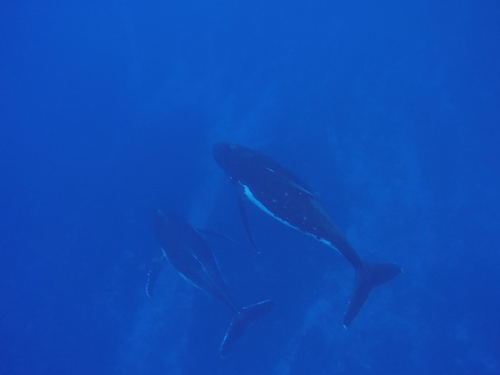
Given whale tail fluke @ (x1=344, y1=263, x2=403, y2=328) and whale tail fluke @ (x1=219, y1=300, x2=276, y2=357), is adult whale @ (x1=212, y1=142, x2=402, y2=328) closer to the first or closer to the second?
whale tail fluke @ (x1=344, y1=263, x2=403, y2=328)

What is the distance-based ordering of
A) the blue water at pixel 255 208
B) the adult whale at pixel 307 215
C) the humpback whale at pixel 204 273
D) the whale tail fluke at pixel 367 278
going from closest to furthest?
the adult whale at pixel 307 215
the whale tail fluke at pixel 367 278
the humpback whale at pixel 204 273
the blue water at pixel 255 208

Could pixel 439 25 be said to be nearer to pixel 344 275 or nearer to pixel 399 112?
pixel 399 112

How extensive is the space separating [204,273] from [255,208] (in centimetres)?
424

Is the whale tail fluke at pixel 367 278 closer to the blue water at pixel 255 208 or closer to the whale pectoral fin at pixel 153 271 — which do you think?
the blue water at pixel 255 208

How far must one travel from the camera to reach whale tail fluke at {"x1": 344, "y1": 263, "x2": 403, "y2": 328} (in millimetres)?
9211

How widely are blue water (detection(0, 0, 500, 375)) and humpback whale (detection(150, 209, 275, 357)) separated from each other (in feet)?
6.54

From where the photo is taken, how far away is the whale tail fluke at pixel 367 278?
363 inches

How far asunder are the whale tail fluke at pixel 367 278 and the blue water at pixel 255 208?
412 centimetres

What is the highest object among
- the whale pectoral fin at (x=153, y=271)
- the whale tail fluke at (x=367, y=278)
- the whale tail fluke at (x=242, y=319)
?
the whale tail fluke at (x=367, y=278)

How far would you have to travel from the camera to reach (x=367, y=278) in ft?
30.6

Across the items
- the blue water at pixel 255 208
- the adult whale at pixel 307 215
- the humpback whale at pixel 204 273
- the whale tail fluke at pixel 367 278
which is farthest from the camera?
the blue water at pixel 255 208

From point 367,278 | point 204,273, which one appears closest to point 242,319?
point 204,273

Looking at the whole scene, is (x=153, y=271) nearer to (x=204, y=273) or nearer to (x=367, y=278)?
(x=204, y=273)

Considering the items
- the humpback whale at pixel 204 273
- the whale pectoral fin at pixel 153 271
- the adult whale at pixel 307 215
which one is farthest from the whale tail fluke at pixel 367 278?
the whale pectoral fin at pixel 153 271
